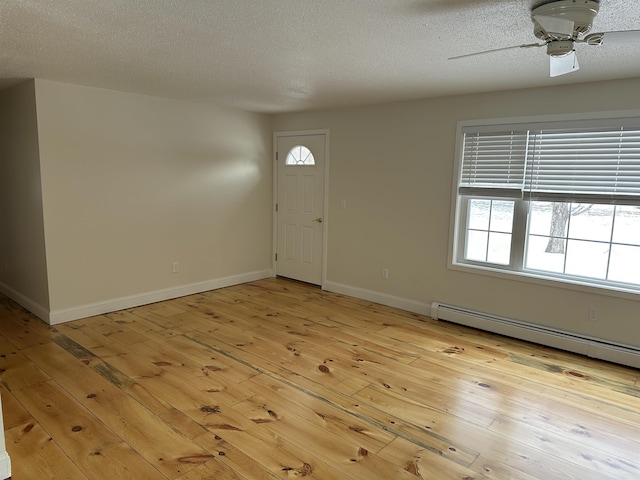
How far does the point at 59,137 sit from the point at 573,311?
502cm

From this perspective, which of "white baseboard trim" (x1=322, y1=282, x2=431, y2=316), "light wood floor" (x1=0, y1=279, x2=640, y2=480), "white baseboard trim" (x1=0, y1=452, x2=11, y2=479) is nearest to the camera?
"white baseboard trim" (x1=0, y1=452, x2=11, y2=479)

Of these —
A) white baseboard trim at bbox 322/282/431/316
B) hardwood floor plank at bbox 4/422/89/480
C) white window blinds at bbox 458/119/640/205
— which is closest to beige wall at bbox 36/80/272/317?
white baseboard trim at bbox 322/282/431/316

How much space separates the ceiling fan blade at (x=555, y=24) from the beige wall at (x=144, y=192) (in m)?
3.95

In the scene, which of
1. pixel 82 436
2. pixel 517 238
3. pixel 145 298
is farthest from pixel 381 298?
pixel 82 436

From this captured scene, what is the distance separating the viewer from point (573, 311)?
3.76 meters

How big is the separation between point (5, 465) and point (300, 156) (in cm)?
453

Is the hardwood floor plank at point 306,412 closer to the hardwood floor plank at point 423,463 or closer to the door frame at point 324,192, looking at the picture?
the hardwood floor plank at point 423,463

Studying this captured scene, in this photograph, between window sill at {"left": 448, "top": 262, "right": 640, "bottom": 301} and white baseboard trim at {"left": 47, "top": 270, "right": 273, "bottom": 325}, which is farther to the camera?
white baseboard trim at {"left": 47, "top": 270, "right": 273, "bottom": 325}

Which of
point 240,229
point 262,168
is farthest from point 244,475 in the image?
point 262,168

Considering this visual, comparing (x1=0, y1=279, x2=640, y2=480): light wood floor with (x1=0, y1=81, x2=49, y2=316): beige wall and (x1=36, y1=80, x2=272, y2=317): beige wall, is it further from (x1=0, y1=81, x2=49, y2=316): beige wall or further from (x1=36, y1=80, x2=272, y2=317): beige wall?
(x1=36, y1=80, x2=272, y2=317): beige wall

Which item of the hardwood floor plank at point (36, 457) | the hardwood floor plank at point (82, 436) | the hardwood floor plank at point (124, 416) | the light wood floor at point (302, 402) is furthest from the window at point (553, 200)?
the hardwood floor plank at point (36, 457)

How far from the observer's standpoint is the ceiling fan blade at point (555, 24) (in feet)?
6.33

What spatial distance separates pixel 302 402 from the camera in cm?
285

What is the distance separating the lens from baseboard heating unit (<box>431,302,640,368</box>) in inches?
137
